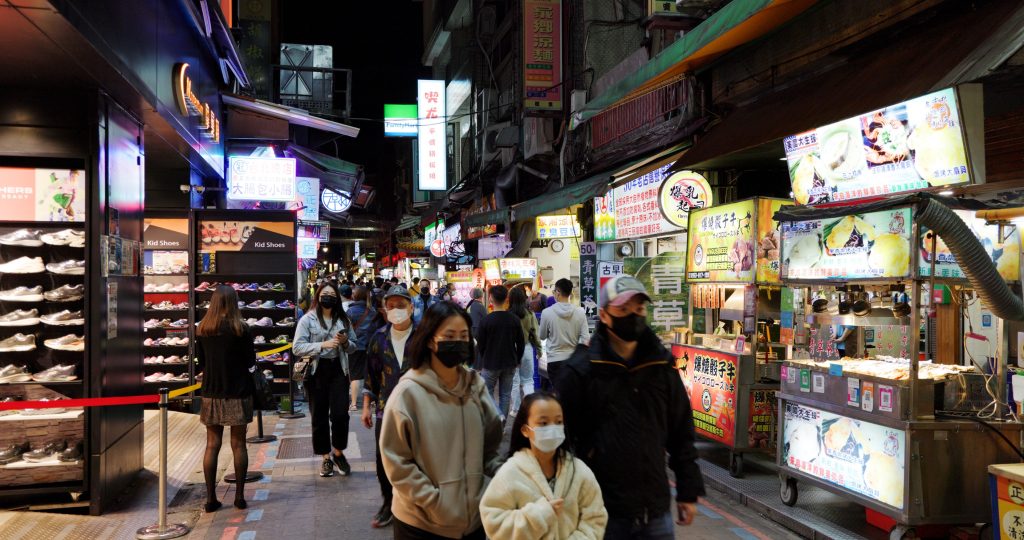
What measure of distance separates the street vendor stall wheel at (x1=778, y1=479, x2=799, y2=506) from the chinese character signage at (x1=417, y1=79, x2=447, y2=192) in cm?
2661

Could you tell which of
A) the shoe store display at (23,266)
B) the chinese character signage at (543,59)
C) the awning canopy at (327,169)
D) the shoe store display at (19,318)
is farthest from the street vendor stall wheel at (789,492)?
the awning canopy at (327,169)

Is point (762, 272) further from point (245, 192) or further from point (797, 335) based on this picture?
point (245, 192)

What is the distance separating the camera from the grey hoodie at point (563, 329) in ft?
36.3

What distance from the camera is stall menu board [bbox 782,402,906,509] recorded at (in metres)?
6.38

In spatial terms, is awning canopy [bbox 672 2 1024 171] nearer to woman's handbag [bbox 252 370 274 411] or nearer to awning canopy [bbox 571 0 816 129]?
awning canopy [bbox 571 0 816 129]

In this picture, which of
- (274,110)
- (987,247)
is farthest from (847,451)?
(274,110)

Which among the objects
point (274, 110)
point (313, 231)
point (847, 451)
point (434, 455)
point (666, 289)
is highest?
point (274, 110)

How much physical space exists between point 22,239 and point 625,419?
6.64 metres

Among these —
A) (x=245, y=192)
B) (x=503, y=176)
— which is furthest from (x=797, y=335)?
(x=503, y=176)

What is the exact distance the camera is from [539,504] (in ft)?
11.1

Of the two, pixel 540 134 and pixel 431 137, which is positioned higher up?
pixel 431 137

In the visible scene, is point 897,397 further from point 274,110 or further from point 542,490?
point 274,110

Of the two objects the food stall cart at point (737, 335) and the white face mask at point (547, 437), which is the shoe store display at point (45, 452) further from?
the food stall cart at point (737, 335)

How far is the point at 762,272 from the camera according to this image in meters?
8.91
